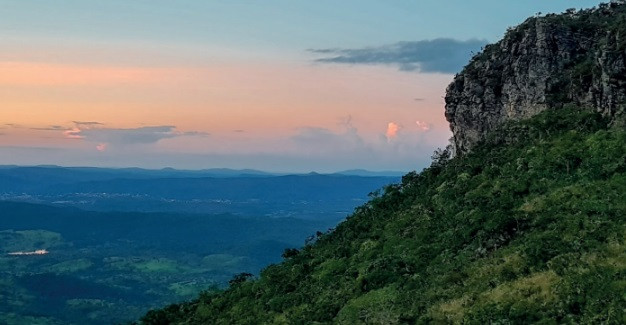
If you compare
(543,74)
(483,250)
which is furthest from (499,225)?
(543,74)

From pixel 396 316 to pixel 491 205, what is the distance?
13225 mm

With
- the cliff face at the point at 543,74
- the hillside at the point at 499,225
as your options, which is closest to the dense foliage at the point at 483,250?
the hillside at the point at 499,225

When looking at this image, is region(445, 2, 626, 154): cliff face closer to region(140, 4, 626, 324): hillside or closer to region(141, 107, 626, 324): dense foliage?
region(140, 4, 626, 324): hillside

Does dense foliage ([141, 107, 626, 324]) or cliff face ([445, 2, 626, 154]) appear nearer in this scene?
dense foliage ([141, 107, 626, 324])

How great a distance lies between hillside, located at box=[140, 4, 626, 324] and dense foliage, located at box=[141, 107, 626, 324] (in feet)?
0.33

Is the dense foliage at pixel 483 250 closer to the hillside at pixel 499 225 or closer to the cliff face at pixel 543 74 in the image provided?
the hillside at pixel 499 225

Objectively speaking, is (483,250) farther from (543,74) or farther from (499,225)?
(543,74)

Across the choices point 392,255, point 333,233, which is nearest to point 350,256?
point 392,255

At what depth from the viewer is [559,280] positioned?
28.9m

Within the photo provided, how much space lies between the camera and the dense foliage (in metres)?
29.1

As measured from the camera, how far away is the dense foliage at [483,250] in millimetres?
29094

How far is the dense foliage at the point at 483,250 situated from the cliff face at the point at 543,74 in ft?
6.90

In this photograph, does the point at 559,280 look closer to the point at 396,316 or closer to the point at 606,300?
the point at 606,300

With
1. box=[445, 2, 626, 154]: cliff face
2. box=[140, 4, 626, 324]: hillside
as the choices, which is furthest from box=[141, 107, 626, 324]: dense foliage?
box=[445, 2, 626, 154]: cliff face
